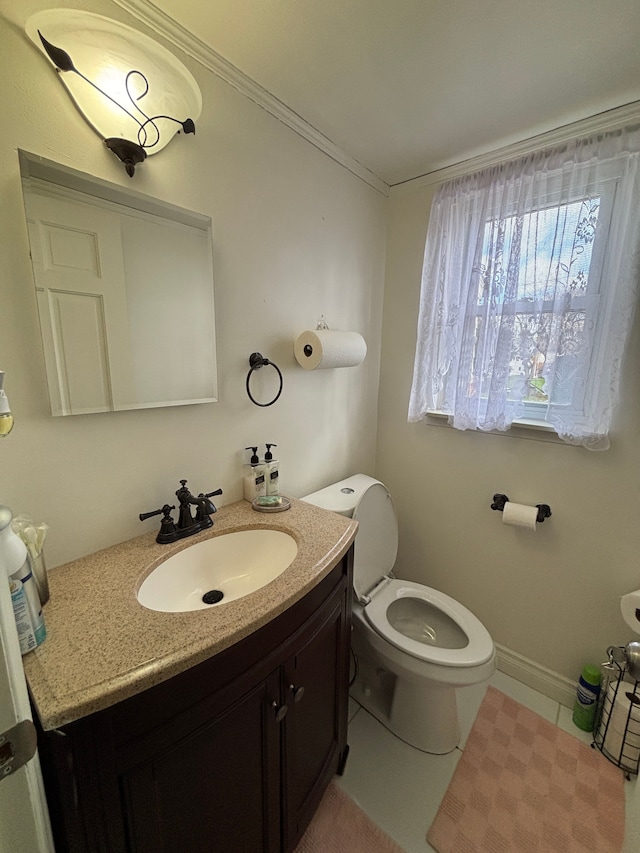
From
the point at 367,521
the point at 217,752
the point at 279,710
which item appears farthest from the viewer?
the point at 367,521

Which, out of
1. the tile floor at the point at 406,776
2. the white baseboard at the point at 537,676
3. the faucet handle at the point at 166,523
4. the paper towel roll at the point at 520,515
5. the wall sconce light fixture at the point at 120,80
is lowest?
the tile floor at the point at 406,776

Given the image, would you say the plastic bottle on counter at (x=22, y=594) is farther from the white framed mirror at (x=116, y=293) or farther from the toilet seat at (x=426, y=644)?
the toilet seat at (x=426, y=644)

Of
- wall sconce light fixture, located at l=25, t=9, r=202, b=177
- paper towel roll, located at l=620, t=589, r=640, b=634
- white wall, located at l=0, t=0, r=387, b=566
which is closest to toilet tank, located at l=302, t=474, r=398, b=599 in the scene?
white wall, located at l=0, t=0, r=387, b=566

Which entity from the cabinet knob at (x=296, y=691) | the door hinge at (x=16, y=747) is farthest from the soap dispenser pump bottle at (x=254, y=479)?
the door hinge at (x=16, y=747)

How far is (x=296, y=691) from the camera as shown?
86 centimetres

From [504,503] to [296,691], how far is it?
1183 mm

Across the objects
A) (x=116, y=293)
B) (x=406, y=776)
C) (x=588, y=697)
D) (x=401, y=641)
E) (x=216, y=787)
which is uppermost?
(x=116, y=293)

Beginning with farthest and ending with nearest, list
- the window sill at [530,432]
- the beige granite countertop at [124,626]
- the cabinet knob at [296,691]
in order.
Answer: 1. the window sill at [530,432]
2. the cabinet knob at [296,691]
3. the beige granite countertop at [124,626]

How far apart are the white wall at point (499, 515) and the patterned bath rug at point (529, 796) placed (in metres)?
0.32

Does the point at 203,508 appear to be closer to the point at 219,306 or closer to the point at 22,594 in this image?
the point at 22,594

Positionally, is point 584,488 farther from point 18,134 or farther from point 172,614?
point 18,134

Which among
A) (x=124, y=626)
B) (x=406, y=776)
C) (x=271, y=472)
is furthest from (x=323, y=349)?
(x=406, y=776)

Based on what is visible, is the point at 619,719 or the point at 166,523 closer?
the point at 166,523

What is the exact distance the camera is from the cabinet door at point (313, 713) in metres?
0.88
